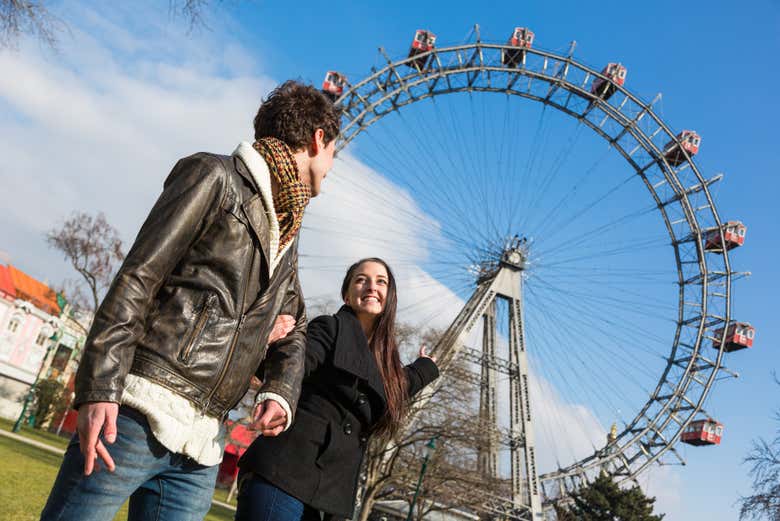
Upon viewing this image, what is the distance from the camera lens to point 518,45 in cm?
2872

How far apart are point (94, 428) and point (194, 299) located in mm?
451

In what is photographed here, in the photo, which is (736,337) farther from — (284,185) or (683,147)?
(284,185)

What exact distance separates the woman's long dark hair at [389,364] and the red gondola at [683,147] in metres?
29.8

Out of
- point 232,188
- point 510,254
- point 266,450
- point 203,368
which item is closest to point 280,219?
point 232,188

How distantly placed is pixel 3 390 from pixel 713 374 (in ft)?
131

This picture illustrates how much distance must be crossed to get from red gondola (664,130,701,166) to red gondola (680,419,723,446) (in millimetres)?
11327

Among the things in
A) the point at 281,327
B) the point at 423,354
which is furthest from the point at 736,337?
the point at 281,327

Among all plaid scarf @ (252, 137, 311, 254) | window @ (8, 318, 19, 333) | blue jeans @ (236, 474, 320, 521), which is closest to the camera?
plaid scarf @ (252, 137, 311, 254)

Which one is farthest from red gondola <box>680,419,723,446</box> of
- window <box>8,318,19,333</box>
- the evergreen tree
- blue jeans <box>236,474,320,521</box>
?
window <box>8,318,19,333</box>

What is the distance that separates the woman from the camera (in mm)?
2771

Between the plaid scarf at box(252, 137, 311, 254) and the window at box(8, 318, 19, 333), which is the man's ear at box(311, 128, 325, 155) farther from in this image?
the window at box(8, 318, 19, 333)

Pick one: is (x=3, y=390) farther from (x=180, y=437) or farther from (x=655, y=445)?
(x=180, y=437)

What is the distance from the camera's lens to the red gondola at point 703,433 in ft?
100

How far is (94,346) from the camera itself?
6.08 feet
